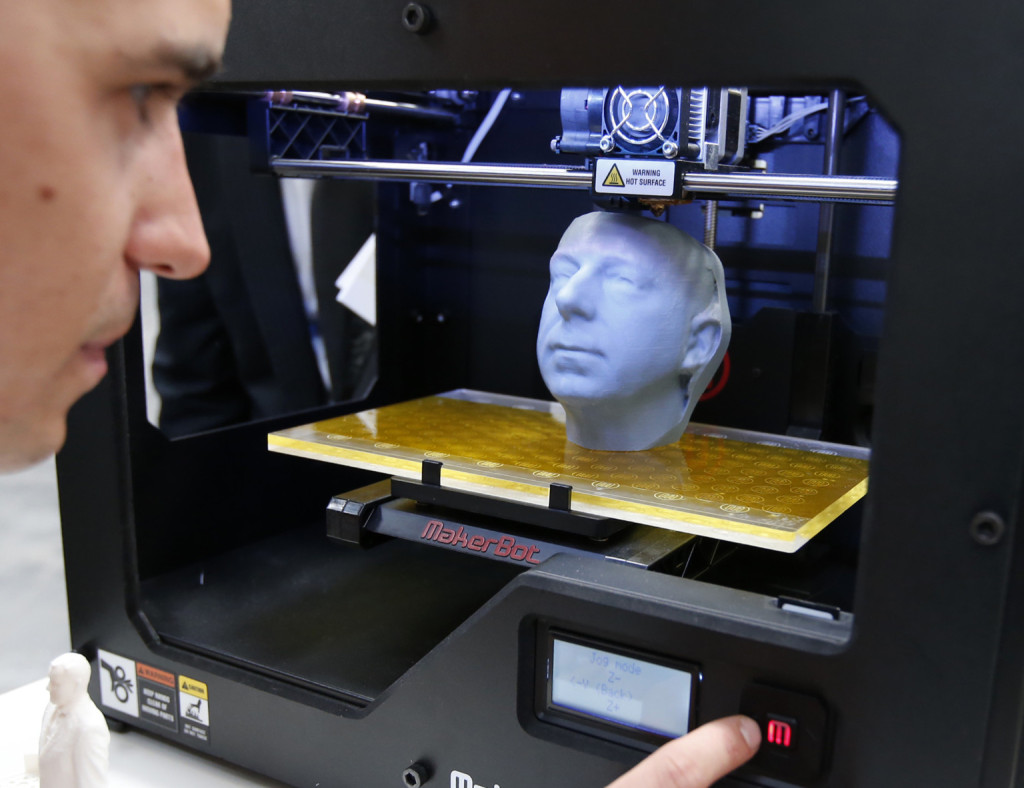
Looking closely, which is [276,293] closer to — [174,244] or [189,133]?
[189,133]

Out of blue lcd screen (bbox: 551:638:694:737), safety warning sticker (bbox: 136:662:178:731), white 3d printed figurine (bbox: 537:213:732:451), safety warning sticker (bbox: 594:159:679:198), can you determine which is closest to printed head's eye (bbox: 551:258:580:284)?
white 3d printed figurine (bbox: 537:213:732:451)

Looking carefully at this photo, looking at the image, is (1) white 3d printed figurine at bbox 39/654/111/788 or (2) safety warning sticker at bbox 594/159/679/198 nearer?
(1) white 3d printed figurine at bbox 39/654/111/788

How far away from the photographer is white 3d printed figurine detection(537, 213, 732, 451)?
0.93 meters

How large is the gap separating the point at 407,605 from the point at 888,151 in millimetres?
660

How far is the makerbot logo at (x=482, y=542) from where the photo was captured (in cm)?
80

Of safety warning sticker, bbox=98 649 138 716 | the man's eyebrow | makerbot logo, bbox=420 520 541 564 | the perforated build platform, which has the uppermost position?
the man's eyebrow

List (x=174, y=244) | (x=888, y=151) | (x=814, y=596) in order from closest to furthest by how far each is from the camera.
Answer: (x=174, y=244) → (x=814, y=596) → (x=888, y=151)

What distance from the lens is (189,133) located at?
106cm

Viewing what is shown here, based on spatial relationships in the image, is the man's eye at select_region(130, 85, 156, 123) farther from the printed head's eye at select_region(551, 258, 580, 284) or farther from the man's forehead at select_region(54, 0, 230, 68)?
the printed head's eye at select_region(551, 258, 580, 284)

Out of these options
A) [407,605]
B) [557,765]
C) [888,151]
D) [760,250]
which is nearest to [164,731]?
[407,605]

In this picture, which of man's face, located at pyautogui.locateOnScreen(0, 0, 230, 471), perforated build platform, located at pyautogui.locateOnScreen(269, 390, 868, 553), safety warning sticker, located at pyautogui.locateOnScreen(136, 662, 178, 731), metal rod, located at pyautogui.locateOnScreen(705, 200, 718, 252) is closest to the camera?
man's face, located at pyautogui.locateOnScreen(0, 0, 230, 471)

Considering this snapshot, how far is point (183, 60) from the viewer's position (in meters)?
0.37

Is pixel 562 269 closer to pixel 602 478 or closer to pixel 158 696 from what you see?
pixel 602 478

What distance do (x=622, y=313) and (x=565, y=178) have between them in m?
0.14
